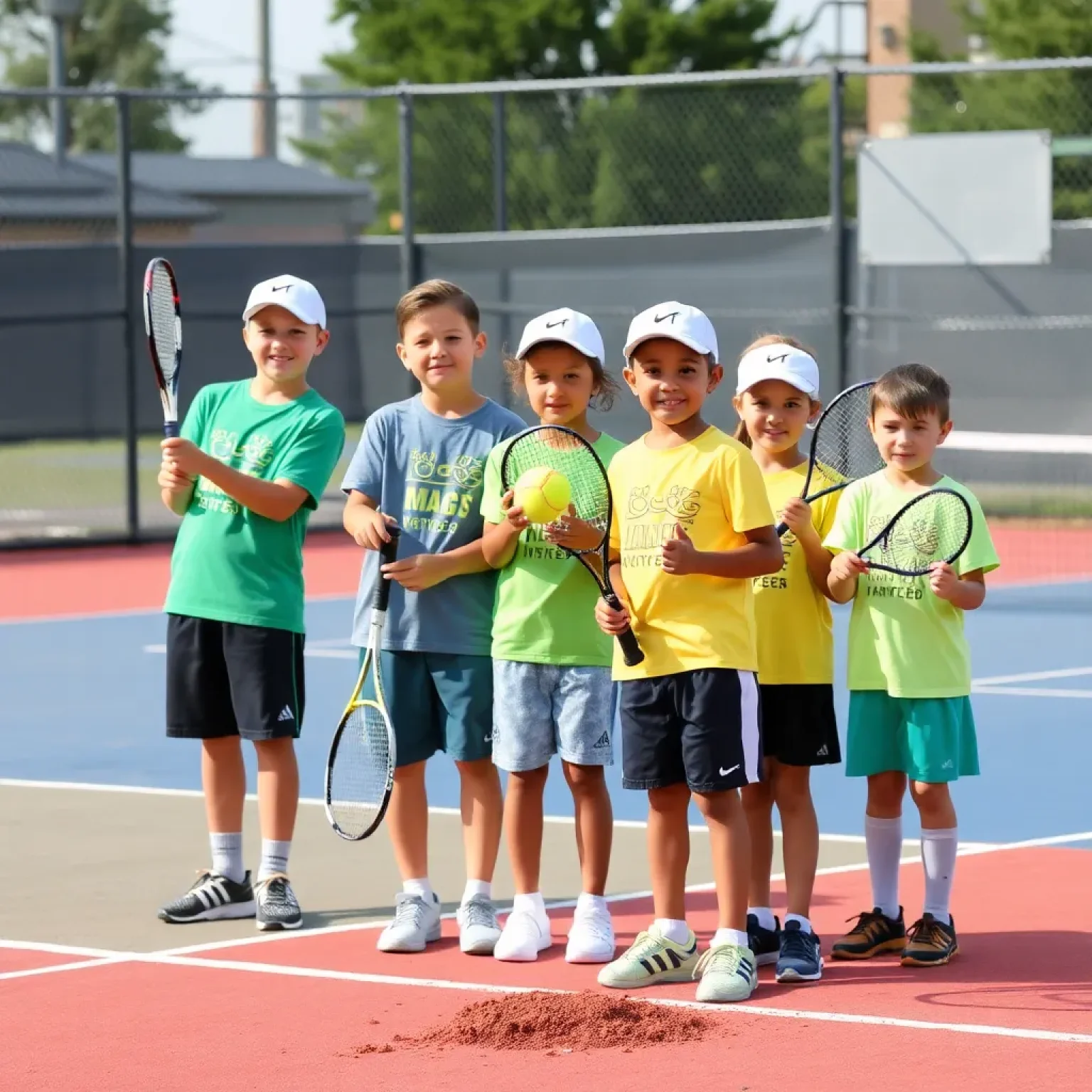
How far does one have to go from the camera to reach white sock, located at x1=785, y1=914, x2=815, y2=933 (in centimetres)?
564

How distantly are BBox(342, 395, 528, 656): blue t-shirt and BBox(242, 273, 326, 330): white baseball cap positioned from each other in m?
0.46

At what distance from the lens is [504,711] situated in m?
5.84

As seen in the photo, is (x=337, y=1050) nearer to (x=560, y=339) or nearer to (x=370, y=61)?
(x=560, y=339)

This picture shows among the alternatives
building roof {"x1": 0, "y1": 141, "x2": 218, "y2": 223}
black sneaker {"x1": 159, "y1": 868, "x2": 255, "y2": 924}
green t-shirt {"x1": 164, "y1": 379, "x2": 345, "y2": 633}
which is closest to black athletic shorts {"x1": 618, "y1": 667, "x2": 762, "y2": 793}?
green t-shirt {"x1": 164, "y1": 379, "x2": 345, "y2": 633}

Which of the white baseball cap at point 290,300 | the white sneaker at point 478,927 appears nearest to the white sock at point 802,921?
the white sneaker at point 478,927

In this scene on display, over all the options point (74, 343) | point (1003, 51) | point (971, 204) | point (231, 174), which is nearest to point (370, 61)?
point (231, 174)

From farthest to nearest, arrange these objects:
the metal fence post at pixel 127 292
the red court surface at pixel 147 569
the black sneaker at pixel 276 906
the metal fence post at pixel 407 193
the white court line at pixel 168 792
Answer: the metal fence post at pixel 407 193 → the metal fence post at pixel 127 292 → the red court surface at pixel 147 569 → the white court line at pixel 168 792 → the black sneaker at pixel 276 906

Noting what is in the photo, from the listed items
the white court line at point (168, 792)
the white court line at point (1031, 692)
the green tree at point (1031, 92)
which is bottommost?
the white court line at point (168, 792)

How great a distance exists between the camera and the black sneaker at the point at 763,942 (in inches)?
226

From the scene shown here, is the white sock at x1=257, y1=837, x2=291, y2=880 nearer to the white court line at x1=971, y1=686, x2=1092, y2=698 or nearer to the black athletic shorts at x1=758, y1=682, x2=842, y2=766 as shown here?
the black athletic shorts at x1=758, y1=682, x2=842, y2=766

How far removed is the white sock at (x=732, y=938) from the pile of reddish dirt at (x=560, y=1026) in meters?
0.27

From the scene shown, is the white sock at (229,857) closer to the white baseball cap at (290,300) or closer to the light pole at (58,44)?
the white baseball cap at (290,300)

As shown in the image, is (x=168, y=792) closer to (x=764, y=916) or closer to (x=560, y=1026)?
(x=764, y=916)

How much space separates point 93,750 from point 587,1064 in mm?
4561
